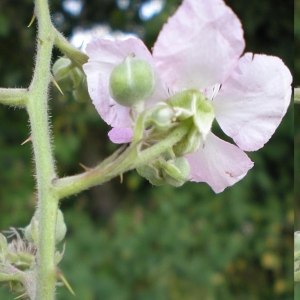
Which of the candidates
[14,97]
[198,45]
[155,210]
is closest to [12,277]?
[14,97]

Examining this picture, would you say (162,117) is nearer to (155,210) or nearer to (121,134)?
(121,134)

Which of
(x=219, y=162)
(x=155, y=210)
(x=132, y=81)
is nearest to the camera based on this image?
(x=132, y=81)

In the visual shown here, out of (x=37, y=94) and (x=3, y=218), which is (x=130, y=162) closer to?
(x=37, y=94)

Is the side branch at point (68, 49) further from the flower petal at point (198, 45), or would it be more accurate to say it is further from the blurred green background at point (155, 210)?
the blurred green background at point (155, 210)

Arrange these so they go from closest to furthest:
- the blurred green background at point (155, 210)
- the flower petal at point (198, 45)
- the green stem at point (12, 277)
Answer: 1. the flower petal at point (198, 45)
2. the green stem at point (12, 277)
3. the blurred green background at point (155, 210)

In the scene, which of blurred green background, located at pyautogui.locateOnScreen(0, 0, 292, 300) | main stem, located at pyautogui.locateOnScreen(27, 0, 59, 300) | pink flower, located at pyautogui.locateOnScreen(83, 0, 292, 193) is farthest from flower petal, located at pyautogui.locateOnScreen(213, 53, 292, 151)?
blurred green background, located at pyautogui.locateOnScreen(0, 0, 292, 300)

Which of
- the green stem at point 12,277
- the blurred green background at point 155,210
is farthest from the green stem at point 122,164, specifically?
the blurred green background at point 155,210
